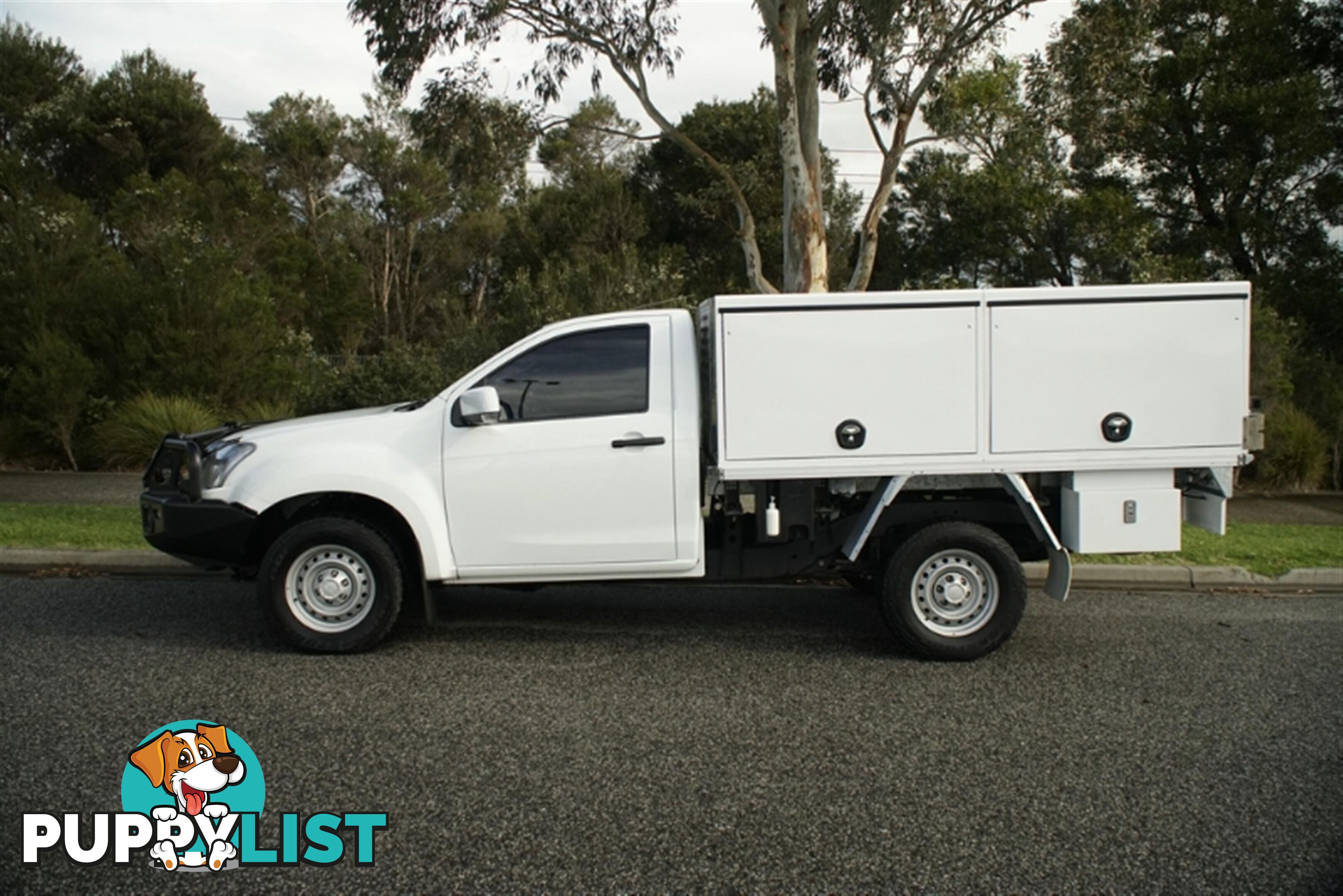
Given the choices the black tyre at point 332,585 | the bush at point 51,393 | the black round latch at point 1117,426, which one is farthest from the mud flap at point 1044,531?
the bush at point 51,393

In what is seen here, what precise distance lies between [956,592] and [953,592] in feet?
0.06

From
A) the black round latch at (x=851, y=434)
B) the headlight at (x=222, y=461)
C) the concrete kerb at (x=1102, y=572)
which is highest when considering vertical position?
the black round latch at (x=851, y=434)

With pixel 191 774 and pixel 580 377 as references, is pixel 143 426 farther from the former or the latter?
pixel 191 774

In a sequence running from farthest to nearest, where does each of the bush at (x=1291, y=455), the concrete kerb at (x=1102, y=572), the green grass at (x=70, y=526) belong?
the bush at (x=1291, y=455), the green grass at (x=70, y=526), the concrete kerb at (x=1102, y=572)

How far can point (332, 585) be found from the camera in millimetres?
6770

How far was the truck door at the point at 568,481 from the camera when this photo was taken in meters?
6.73

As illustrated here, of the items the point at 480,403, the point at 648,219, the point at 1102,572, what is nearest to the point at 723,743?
the point at 480,403

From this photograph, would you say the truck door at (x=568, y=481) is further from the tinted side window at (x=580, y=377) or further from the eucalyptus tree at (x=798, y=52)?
the eucalyptus tree at (x=798, y=52)

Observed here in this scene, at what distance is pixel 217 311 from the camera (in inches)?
669

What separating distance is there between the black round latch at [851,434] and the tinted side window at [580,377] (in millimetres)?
1127

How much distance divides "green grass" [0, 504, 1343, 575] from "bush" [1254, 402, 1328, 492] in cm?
351

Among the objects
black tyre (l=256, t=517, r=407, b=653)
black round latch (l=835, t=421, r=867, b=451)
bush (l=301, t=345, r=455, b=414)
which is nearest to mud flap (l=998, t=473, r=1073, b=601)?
black round latch (l=835, t=421, r=867, b=451)

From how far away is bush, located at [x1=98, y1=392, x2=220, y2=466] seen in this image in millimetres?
15406

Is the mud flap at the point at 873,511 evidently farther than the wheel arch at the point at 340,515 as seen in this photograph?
No
